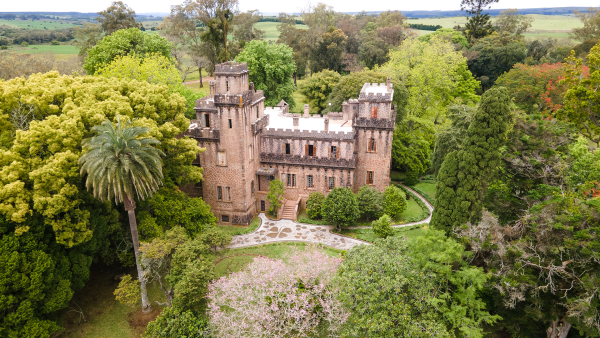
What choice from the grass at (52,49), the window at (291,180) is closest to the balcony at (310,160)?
the window at (291,180)

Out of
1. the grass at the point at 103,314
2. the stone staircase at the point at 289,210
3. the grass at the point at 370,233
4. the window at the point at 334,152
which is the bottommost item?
the grass at the point at 103,314

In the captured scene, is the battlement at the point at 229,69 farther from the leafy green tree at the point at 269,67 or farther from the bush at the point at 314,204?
the leafy green tree at the point at 269,67

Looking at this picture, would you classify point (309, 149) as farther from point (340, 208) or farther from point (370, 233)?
point (370, 233)

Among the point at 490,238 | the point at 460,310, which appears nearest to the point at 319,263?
the point at 460,310

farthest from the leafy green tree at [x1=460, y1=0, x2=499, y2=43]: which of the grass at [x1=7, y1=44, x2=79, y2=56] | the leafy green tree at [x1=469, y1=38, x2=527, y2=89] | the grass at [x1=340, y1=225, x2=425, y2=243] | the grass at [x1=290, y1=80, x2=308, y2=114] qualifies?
the grass at [x1=7, y1=44, x2=79, y2=56]

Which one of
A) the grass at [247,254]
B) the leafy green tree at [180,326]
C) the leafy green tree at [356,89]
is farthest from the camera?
the leafy green tree at [356,89]

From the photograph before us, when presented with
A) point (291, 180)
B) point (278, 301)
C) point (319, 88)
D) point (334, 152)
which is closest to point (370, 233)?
point (334, 152)

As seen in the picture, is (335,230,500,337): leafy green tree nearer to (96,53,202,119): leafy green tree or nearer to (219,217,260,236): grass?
(219,217,260,236): grass
